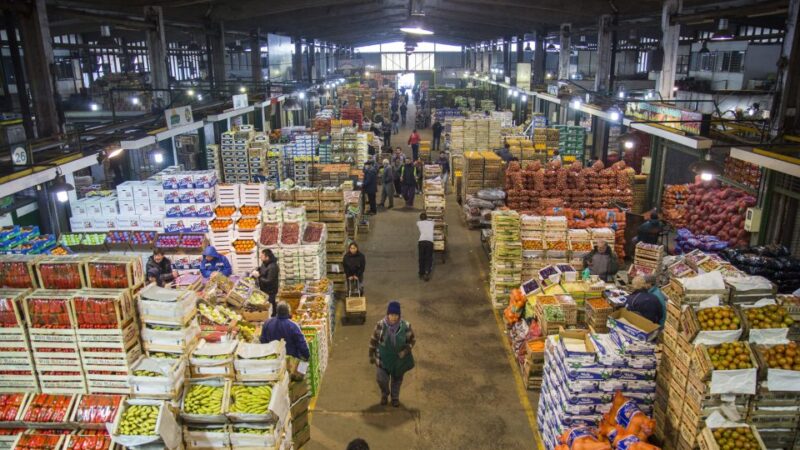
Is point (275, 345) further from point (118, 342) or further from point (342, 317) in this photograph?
point (342, 317)

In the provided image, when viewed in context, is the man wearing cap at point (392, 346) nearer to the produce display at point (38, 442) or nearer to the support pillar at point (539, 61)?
the produce display at point (38, 442)

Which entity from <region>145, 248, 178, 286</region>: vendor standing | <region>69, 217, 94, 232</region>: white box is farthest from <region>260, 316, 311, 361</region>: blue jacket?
<region>69, 217, 94, 232</region>: white box

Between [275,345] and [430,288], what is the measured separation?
688 centimetres

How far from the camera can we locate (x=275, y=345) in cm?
597

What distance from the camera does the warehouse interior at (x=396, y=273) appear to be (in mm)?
5504

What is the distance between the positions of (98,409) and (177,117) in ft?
30.1

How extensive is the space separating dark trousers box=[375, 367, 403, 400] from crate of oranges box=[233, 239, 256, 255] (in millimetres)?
4057

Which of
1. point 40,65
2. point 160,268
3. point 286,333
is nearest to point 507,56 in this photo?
point 40,65

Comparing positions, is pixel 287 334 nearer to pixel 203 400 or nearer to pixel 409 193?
pixel 203 400

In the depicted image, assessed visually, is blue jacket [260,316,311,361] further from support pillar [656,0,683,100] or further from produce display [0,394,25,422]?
support pillar [656,0,683,100]

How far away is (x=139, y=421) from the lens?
17.0ft

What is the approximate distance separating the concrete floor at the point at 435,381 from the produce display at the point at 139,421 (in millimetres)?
2519

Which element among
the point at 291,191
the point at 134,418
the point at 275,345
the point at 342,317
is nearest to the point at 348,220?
the point at 291,191

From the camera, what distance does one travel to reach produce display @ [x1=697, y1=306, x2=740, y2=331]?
224 inches
